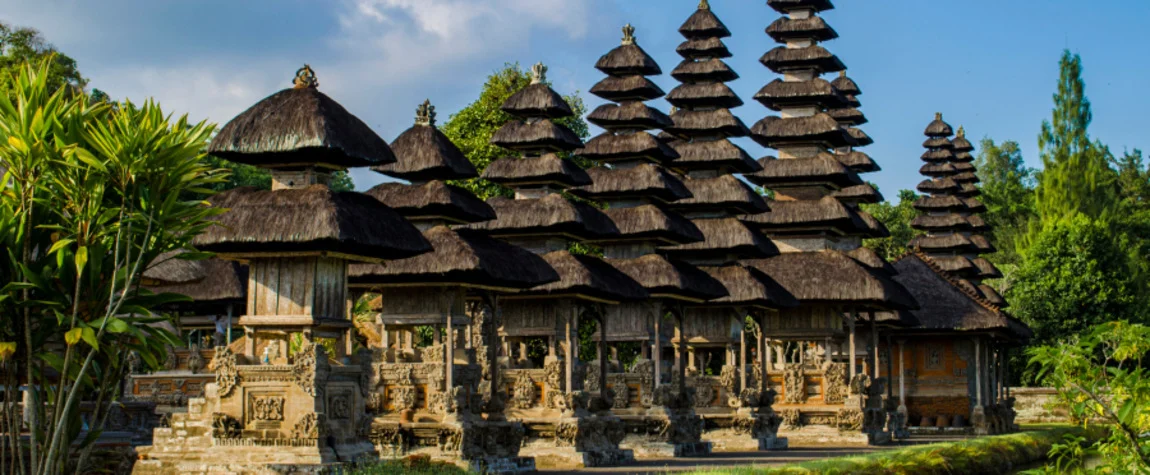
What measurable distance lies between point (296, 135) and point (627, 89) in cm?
1768

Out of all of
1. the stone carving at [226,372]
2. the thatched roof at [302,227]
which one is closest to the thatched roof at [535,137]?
the thatched roof at [302,227]

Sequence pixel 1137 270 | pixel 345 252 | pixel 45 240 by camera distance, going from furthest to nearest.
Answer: pixel 1137 270 < pixel 345 252 < pixel 45 240

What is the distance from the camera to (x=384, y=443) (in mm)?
→ 27328

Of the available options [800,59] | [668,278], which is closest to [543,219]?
[668,278]

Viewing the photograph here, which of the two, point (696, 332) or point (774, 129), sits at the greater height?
point (774, 129)

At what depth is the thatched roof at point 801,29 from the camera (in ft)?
167

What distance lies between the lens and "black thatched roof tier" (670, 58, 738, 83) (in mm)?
45531

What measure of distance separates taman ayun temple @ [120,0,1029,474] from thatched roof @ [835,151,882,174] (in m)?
0.17

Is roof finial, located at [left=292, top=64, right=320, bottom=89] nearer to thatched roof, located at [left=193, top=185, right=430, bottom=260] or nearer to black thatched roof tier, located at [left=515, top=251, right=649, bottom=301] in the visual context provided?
thatched roof, located at [left=193, top=185, right=430, bottom=260]

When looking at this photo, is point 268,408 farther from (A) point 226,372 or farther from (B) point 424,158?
(B) point 424,158

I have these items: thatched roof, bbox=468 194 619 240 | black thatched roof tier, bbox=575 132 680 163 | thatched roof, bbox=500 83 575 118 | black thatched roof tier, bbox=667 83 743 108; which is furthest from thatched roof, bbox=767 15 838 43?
thatched roof, bbox=468 194 619 240

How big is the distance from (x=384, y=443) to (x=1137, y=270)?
52.8m

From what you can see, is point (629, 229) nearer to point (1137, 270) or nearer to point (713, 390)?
point (713, 390)

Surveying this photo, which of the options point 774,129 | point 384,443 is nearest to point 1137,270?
point 774,129
